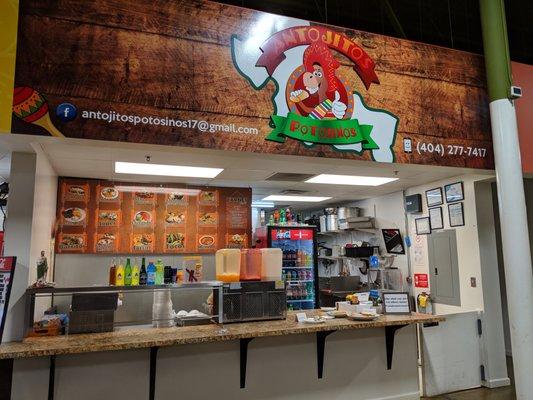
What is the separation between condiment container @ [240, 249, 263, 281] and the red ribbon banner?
173 cm

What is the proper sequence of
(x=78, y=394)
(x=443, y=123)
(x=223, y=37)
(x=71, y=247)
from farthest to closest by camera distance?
1. (x=71, y=247)
2. (x=443, y=123)
3. (x=223, y=37)
4. (x=78, y=394)

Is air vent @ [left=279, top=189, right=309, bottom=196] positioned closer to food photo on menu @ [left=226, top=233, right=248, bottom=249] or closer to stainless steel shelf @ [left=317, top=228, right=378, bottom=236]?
food photo on menu @ [left=226, top=233, right=248, bottom=249]

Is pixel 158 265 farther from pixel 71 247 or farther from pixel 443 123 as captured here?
pixel 443 123

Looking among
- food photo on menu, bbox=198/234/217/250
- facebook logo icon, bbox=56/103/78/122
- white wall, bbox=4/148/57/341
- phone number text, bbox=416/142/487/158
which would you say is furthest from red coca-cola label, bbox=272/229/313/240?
facebook logo icon, bbox=56/103/78/122

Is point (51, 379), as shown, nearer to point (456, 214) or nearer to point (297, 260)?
point (297, 260)

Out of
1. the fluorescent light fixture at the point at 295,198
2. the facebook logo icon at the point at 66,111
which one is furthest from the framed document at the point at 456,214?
the facebook logo icon at the point at 66,111

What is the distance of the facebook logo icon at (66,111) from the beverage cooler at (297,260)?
3.82 meters

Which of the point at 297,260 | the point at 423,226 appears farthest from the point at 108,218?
the point at 423,226

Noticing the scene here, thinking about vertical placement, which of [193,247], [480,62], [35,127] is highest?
[480,62]

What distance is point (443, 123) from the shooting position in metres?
4.23

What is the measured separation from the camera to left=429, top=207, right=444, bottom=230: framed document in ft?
18.7

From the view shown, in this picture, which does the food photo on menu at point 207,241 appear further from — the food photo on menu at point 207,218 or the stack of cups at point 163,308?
the stack of cups at point 163,308

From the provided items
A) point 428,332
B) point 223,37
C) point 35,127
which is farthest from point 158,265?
point 428,332

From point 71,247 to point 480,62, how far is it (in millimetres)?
5409
